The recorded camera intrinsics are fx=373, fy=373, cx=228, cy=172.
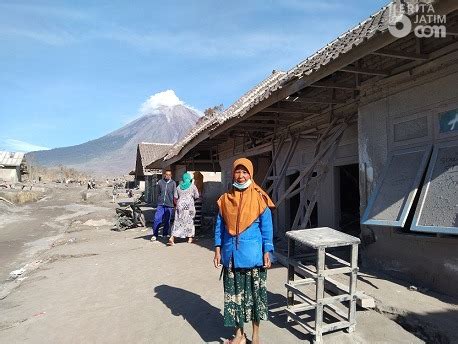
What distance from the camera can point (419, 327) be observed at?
11.3ft

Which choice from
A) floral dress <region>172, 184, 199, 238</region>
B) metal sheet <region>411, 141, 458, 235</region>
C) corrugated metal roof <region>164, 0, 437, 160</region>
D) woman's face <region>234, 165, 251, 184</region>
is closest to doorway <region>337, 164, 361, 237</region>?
corrugated metal roof <region>164, 0, 437, 160</region>

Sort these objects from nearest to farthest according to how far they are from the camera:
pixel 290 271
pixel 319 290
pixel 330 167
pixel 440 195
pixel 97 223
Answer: pixel 319 290 → pixel 290 271 → pixel 440 195 → pixel 330 167 → pixel 97 223

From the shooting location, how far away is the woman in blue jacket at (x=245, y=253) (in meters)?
3.39

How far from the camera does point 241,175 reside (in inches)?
135

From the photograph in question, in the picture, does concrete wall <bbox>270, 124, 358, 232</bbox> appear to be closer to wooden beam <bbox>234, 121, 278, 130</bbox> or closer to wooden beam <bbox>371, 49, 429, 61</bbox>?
wooden beam <bbox>234, 121, 278, 130</bbox>

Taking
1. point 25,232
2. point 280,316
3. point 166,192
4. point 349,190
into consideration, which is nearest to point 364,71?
point 280,316

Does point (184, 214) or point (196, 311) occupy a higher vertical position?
point (184, 214)

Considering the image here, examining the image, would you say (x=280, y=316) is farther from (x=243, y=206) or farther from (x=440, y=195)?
(x=440, y=195)

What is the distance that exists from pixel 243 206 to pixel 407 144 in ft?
9.22

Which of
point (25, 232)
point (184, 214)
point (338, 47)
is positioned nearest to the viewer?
point (338, 47)

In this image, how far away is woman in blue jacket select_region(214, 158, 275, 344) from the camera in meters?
3.39

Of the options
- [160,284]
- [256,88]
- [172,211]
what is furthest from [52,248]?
[256,88]

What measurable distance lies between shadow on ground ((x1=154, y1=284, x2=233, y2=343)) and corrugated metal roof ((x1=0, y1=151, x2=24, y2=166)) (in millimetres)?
42661

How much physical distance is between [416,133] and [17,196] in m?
28.6
